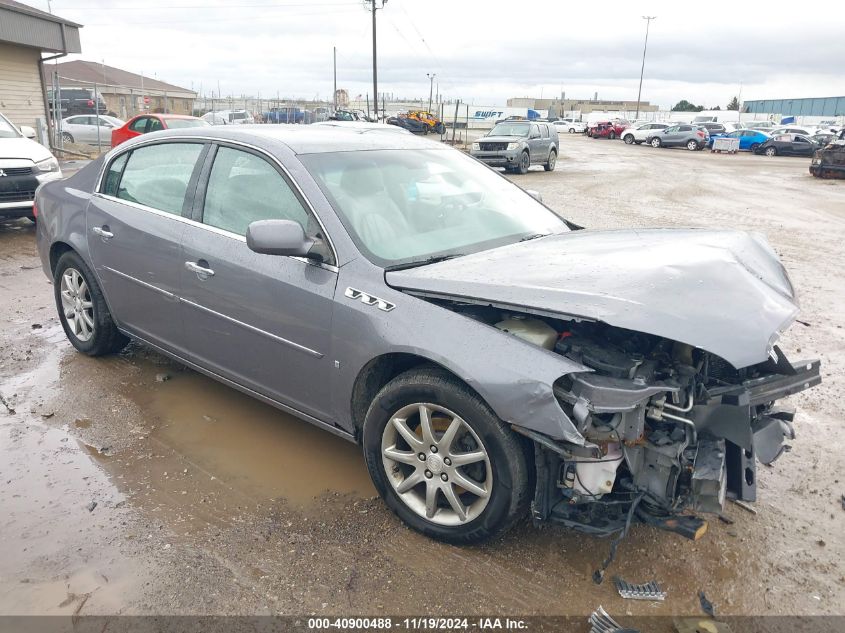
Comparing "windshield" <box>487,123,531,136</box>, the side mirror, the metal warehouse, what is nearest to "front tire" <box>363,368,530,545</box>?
the side mirror

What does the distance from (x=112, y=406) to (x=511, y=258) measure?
9.15 feet

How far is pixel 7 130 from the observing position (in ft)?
33.6

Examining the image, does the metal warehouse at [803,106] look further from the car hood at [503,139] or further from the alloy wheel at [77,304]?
the alloy wheel at [77,304]

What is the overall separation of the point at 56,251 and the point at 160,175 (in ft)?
4.63

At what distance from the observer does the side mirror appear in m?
3.05

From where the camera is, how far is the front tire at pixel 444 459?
268cm

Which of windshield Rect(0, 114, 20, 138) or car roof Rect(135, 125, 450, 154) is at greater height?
car roof Rect(135, 125, 450, 154)

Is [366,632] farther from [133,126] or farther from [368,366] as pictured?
[133,126]

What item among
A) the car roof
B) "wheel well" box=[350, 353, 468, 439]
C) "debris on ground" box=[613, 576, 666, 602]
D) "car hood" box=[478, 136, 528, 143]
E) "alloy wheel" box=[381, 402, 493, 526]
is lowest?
"debris on ground" box=[613, 576, 666, 602]

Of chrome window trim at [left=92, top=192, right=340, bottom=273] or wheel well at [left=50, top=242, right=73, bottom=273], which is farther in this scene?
wheel well at [left=50, top=242, right=73, bottom=273]

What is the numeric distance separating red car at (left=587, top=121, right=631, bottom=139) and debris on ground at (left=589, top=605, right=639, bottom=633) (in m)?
51.5

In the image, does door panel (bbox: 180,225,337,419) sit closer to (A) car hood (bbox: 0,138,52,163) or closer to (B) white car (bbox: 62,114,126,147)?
(A) car hood (bbox: 0,138,52,163)

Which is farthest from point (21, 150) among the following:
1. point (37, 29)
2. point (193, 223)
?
point (37, 29)

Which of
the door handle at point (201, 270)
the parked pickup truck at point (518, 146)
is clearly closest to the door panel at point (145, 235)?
the door handle at point (201, 270)
